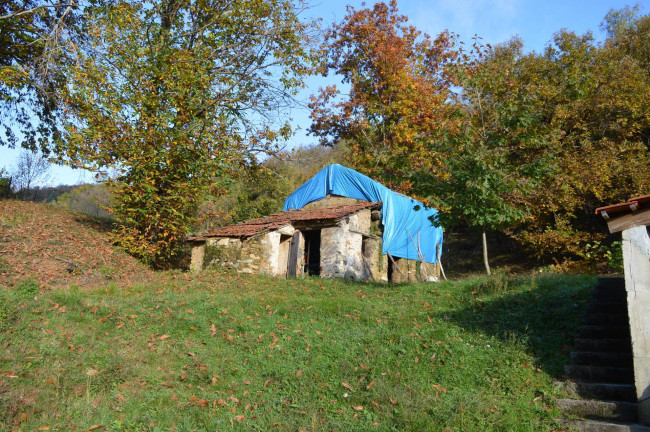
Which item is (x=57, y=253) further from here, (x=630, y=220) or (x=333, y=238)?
(x=630, y=220)

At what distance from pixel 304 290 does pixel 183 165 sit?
17.9 ft

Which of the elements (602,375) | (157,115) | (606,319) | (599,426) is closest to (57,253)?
(157,115)

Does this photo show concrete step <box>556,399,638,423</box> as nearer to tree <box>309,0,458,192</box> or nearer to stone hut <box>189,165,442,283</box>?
stone hut <box>189,165,442,283</box>

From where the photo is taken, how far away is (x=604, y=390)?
529 cm

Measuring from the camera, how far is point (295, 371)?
6.23 meters

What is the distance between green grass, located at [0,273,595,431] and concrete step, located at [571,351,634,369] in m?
0.25

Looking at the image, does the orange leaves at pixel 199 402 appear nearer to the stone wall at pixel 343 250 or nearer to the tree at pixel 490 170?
the tree at pixel 490 170

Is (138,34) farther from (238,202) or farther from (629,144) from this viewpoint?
(629,144)

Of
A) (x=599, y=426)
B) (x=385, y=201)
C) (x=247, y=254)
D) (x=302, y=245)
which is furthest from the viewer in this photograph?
(x=385, y=201)

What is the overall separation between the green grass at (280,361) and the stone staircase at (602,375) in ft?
0.87

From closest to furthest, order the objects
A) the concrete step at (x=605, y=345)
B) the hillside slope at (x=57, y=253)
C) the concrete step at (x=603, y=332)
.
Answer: the concrete step at (x=605, y=345)
the concrete step at (x=603, y=332)
the hillside slope at (x=57, y=253)

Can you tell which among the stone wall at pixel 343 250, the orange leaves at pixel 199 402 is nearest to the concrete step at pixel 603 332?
the orange leaves at pixel 199 402

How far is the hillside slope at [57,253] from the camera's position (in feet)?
32.3

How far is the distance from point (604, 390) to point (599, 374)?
402 mm
